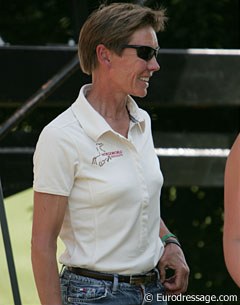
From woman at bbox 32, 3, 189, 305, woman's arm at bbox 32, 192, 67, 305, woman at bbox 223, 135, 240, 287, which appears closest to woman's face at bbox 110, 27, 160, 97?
woman at bbox 32, 3, 189, 305

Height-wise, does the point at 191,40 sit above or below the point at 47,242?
below

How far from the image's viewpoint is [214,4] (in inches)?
247

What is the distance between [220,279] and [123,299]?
3248 millimetres

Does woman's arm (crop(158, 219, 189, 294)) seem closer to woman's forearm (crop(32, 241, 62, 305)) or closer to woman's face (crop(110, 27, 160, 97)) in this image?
woman's forearm (crop(32, 241, 62, 305))

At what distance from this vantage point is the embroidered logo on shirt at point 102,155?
293 cm

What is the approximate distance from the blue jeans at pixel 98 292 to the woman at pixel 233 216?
635 mm

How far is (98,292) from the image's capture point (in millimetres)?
2928

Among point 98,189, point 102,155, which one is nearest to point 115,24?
point 102,155

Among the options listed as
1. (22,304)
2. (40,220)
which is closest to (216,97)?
(22,304)

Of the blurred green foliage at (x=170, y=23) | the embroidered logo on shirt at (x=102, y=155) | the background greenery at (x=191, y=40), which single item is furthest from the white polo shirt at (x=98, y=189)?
the blurred green foliage at (x=170, y=23)

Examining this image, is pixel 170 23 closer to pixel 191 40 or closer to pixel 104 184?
pixel 191 40

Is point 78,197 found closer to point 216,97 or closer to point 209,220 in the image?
point 216,97

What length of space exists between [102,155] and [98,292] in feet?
1.34

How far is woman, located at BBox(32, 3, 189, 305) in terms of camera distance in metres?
2.89
